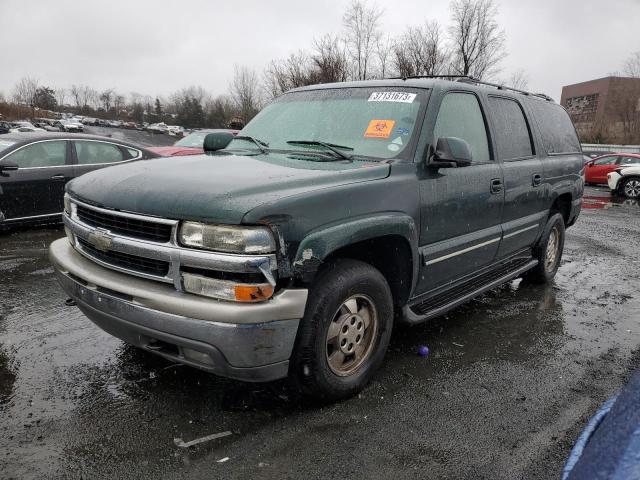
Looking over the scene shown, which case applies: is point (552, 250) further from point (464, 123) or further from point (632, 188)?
point (632, 188)

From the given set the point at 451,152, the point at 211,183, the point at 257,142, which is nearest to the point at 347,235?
the point at 211,183

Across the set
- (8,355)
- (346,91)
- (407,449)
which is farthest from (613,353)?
(8,355)

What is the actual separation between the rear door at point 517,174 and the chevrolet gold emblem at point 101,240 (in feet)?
10.1

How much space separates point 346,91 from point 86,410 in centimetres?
284

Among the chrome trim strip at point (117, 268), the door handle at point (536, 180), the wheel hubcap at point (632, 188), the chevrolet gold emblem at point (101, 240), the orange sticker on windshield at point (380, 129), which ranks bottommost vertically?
the wheel hubcap at point (632, 188)

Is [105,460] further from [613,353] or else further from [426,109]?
[613,353]

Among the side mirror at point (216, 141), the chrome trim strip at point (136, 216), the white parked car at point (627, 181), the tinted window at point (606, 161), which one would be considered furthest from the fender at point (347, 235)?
the tinted window at point (606, 161)

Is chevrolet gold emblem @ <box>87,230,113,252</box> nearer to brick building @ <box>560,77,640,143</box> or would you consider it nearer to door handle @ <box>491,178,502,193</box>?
door handle @ <box>491,178,502,193</box>

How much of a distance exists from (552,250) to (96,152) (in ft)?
22.5

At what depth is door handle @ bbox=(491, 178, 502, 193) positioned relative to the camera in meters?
3.79

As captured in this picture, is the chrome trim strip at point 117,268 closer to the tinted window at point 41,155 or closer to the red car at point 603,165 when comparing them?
the tinted window at point 41,155

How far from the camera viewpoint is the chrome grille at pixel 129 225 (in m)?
2.38

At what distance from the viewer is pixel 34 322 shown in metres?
3.96

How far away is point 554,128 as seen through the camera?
16.9ft
